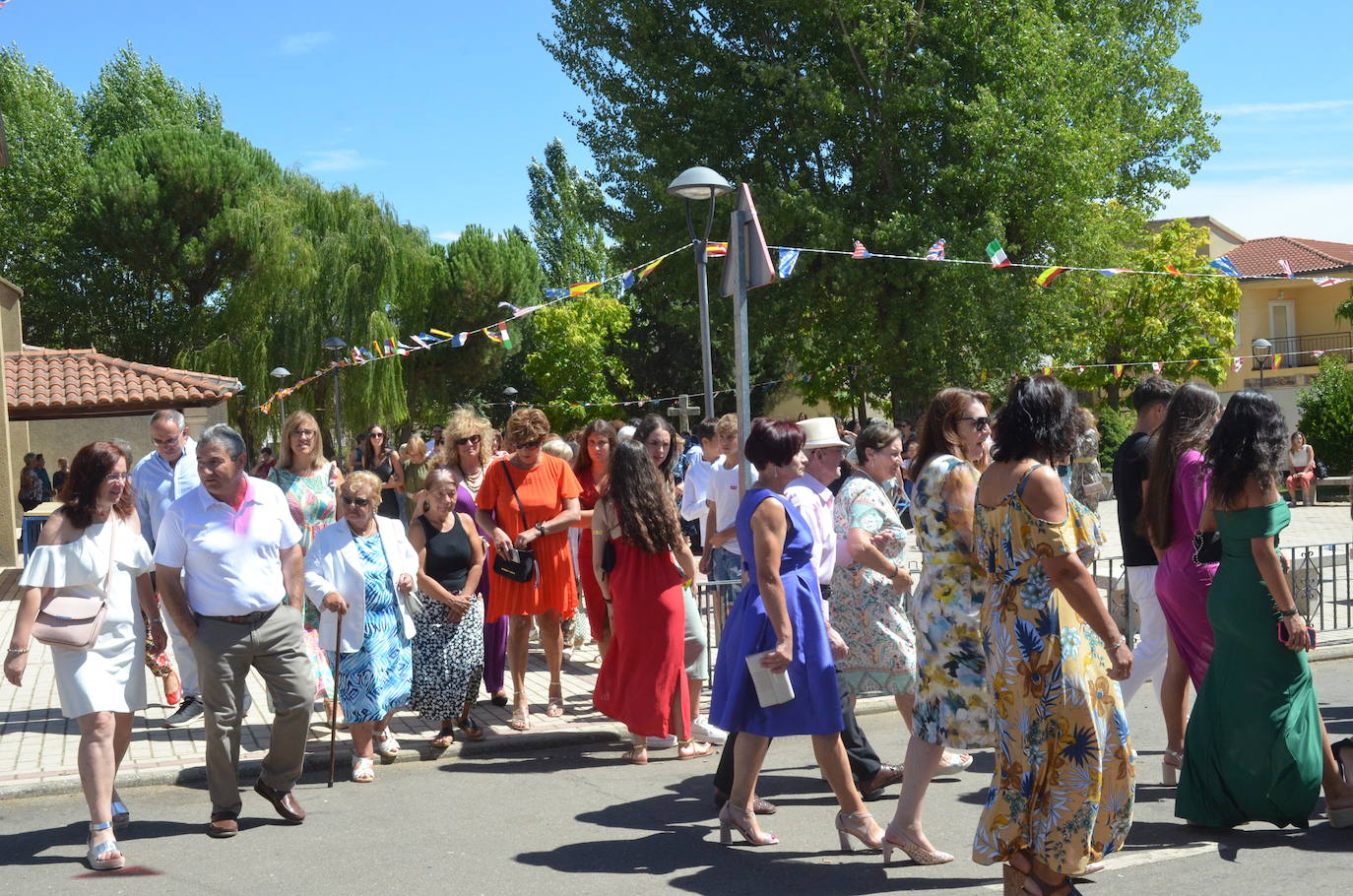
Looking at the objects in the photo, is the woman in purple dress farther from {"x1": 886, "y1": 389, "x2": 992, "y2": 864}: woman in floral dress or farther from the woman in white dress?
the woman in white dress

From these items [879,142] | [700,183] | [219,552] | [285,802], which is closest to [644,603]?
[285,802]

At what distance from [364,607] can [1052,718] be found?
3814 millimetres

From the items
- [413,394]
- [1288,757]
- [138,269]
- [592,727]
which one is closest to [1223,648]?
[1288,757]

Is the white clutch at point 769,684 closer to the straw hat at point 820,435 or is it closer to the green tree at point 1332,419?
the straw hat at point 820,435

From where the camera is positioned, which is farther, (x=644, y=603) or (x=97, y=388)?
(x=97, y=388)

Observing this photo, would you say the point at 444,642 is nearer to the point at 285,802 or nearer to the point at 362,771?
the point at 362,771

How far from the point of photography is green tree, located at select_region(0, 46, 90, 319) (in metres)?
45.2

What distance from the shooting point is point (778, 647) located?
16.8ft

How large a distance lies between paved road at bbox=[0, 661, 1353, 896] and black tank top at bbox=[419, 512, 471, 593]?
1.05m

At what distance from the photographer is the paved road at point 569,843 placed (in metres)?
4.95

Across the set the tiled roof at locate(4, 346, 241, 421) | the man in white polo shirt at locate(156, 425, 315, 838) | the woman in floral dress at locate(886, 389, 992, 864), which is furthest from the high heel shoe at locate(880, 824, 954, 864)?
the tiled roof at locate(4, 346, 241, 421)

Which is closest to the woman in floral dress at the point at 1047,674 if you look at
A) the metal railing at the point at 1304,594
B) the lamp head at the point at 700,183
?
the metal railing at the point at 1304,594

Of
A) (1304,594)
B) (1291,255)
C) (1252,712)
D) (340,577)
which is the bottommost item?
(1304,594)

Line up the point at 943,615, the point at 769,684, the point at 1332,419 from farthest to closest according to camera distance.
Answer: the point at 1332,419 → the point at 943,615 → the point at 769,684
